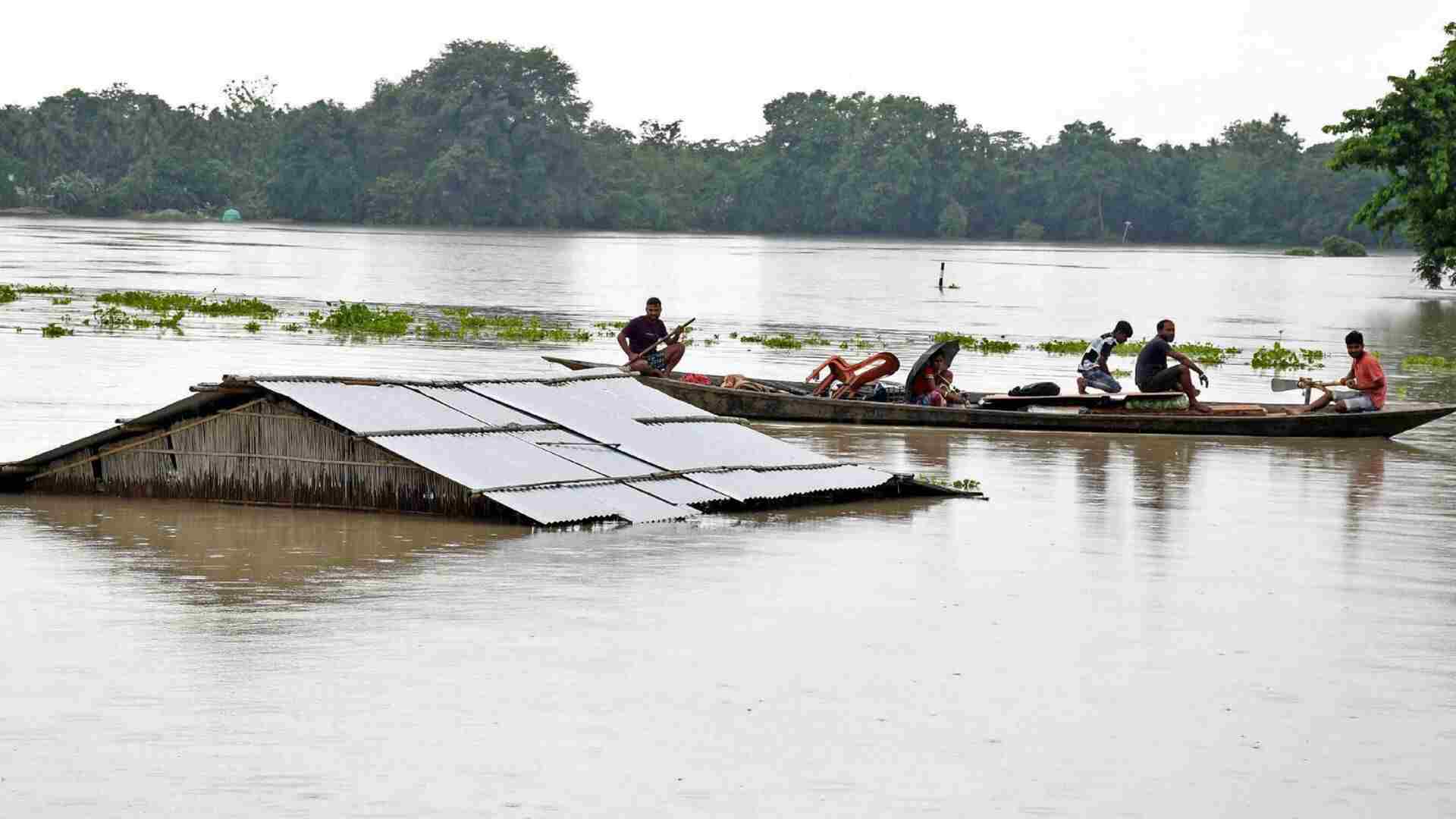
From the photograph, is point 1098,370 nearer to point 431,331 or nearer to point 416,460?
point 416,460

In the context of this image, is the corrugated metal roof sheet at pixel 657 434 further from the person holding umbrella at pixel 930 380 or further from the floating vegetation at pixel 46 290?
the floating vegetation at pixel 46 290

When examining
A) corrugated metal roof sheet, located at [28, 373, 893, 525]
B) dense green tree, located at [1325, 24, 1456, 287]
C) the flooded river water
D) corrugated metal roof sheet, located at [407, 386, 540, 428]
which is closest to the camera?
the flooded river water

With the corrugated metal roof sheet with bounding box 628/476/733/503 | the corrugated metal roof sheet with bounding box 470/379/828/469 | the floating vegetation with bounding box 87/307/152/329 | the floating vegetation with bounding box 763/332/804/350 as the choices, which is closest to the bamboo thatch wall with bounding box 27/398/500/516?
the corrugated metal roof sheet with bounding box 628/476/733/503

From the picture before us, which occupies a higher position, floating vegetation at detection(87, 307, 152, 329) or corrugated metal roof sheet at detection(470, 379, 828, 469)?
floating vegetation at detection(87, 307, 152, 329)

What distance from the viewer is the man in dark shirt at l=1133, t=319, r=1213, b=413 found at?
21156mm

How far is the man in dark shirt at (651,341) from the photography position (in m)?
22.4

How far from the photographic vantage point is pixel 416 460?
13.6 m

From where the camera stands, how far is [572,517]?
44.0ft

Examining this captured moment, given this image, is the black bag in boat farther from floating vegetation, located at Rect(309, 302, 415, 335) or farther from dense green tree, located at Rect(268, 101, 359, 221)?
dense green tree, located at Rect(268, 101, 359, 221)

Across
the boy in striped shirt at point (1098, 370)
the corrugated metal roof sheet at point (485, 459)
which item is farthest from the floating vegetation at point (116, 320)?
the corrugated metal roof sheet at point (485, 459)

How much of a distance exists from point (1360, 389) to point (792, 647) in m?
13.0

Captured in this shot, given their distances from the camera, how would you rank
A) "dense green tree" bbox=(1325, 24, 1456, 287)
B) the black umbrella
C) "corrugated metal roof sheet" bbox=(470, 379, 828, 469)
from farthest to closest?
1. "dense green tree" bbox=(1325, 24, 1456, 287)
2. the black umbrella
3. "corrugated metal roof sheet" bbox=(470, 379, 828, 469)

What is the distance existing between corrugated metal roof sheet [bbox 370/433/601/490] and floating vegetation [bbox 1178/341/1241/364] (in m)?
22.4

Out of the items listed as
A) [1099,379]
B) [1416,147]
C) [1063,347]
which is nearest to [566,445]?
[1099,379]
